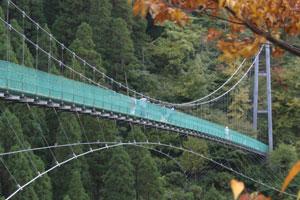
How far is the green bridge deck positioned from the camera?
12.5m

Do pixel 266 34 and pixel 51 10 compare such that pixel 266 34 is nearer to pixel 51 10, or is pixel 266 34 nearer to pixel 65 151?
pixel 65 151

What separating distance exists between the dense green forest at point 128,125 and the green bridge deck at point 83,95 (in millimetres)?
1585

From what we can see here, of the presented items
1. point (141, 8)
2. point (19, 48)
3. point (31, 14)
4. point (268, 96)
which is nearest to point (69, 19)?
point (31, 14)

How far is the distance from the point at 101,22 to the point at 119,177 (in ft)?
27.2

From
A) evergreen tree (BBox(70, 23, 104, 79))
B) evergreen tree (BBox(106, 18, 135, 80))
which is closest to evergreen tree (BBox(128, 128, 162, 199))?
evergreen tree (BBox(70, 23, 104, 79))

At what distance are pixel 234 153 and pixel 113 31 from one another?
5.96 metres

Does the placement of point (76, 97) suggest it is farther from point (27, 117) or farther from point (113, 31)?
point (113, 31)

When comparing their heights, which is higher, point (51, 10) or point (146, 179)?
point (51, 10)

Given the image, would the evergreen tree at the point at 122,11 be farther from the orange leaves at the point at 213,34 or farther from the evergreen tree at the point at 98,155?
the orange leaves at the point at 213,34

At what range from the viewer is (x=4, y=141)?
58.1 feet

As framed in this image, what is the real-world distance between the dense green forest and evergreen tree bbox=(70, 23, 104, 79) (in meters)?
0.03

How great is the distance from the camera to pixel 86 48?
2595 cm

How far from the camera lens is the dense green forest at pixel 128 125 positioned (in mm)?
19977

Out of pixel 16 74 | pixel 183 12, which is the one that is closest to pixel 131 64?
pixel 16 74
